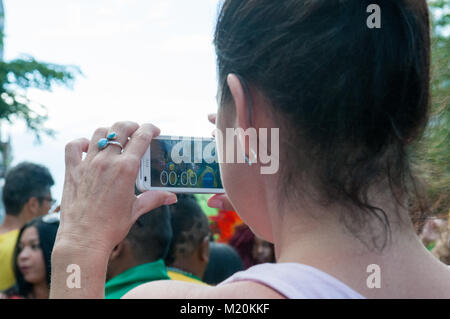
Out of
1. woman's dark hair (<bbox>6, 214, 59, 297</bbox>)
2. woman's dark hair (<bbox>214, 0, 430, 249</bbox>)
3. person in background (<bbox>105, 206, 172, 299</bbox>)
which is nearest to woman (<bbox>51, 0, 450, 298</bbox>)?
woman's dark hair (<bbox>214, 0, 430, 249</bbox>)

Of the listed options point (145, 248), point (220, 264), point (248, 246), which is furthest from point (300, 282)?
point (248, 246)

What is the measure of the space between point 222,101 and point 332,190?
11.0 inches

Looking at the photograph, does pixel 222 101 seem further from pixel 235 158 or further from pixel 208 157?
pixel 208 157

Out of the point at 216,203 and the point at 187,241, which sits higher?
the point at 216,203

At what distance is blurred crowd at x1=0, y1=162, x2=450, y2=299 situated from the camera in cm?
273

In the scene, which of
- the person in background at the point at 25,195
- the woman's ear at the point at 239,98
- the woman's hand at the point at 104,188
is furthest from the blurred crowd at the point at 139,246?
the woman's ear at the point at 239,98

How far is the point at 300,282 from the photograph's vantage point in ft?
2.75

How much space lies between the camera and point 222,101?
103 centimetres

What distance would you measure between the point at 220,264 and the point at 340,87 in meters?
3.75

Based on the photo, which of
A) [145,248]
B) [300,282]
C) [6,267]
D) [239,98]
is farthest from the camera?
[6,267]

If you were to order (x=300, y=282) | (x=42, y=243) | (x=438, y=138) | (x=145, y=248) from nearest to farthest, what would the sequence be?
(x=300, y=282), (x=438, y=138), (x=145, y=248), (x=42, y=243)

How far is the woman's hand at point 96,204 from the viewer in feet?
3.23

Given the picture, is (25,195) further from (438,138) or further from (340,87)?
(340,87)
